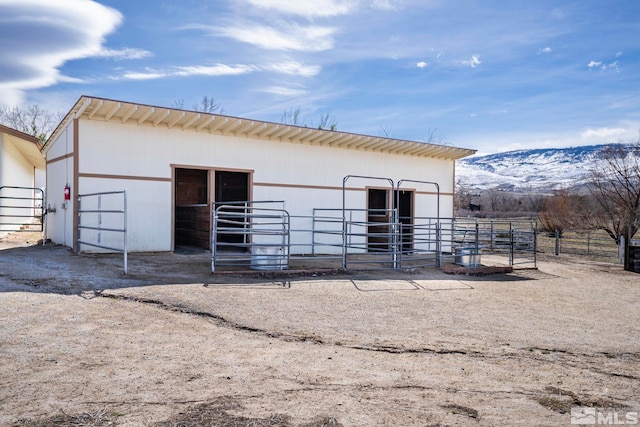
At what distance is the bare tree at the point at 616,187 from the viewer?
67.8 feet

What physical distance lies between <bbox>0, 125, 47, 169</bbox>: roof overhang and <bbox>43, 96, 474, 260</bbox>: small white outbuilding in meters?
0.59

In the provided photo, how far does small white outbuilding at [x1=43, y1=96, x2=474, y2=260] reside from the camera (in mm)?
10336

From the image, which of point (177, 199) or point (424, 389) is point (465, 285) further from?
point (177, 199)

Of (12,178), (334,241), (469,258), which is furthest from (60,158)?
(469,258)

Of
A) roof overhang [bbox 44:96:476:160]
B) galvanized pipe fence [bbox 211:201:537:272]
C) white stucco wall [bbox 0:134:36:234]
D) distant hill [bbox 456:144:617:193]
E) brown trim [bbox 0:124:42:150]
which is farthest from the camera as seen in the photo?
distant hill [bbox 456:144:617:193]

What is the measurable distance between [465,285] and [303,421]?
6580mm

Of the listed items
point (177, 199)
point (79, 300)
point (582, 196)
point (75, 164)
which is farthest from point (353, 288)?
point (582, 196)

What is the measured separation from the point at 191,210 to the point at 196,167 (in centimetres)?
144

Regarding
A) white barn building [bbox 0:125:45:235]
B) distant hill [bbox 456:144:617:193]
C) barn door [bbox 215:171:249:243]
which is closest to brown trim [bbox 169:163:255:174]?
barn door [bbox 215:171:249:243]

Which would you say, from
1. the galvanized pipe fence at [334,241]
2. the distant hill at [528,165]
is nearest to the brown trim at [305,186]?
the galvanized pipe fence at [334,241]

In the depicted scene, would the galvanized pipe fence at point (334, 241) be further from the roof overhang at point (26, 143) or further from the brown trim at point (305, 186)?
the roof overhang at point (26, 143)

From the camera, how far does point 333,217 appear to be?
43.2ft

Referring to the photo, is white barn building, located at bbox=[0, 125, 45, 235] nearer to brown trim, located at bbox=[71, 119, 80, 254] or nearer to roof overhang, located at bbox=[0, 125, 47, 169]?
roof overhang, located at bbox=[0, 125, 47, 169]

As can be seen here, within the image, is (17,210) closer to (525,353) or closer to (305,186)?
(305,186)
